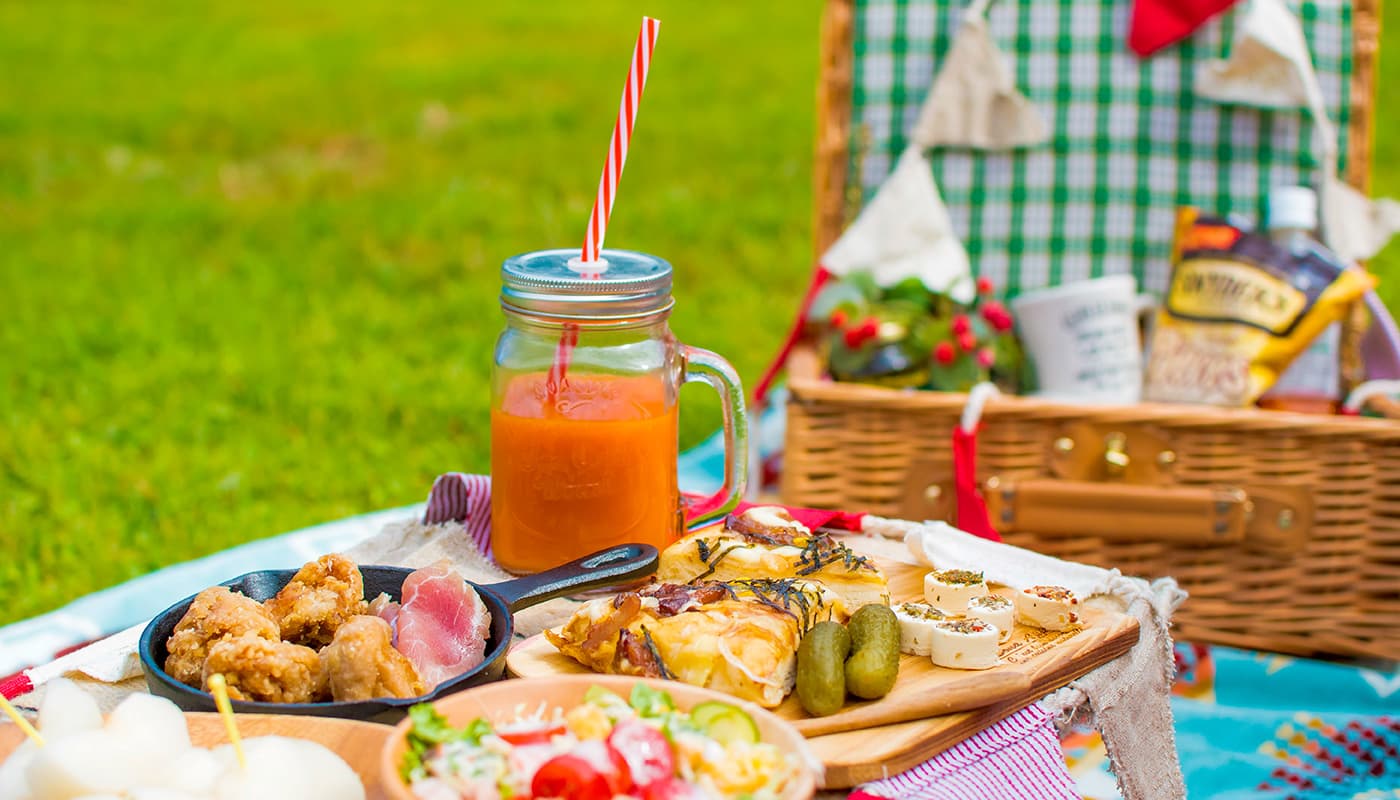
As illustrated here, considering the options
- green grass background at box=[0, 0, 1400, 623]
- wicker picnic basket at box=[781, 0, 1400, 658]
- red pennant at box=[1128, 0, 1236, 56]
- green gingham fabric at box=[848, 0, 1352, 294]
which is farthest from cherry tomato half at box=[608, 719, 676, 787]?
red pennant at box=[1128, 0, 1236, 56]

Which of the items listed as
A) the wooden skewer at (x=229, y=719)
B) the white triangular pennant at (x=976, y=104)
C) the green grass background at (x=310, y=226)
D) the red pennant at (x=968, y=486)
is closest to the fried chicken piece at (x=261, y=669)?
the wooden skewer at (x=229, y=719)

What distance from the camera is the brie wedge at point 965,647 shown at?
1.21m

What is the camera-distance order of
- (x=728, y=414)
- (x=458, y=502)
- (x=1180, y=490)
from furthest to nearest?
(x=1180, y=490), (x=458, y=502), (x=728, y=414)

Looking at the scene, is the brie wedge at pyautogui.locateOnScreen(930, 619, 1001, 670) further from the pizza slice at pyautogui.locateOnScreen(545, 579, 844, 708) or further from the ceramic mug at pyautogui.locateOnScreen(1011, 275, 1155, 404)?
the ceramic mug at pyautogui.locateOnScreen(1011, 275, 1155, 404)

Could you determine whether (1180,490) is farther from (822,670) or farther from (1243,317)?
(822,670)

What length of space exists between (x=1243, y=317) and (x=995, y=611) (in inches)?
53.1

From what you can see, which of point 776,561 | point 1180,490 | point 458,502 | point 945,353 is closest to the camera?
point 776,561

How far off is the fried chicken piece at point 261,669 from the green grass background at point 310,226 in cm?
174

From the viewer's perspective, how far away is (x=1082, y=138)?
9.07 ft

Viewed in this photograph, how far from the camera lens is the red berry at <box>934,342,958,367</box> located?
2.37 m

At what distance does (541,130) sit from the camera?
605cm

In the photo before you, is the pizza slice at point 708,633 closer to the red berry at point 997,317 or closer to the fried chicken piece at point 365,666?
the fried chicken piece at point 365,666

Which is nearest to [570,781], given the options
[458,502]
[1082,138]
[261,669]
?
[261,669]

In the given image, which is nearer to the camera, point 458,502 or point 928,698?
point 928,698
